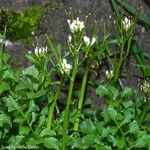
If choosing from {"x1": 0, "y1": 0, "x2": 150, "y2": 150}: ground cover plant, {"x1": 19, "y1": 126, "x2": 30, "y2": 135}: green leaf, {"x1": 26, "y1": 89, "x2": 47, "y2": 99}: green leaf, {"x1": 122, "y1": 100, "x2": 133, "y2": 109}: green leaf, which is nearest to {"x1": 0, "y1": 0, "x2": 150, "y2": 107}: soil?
{"x1": 0, "y1": 0, "x2": 150, "y2": 150}: ground cover plant

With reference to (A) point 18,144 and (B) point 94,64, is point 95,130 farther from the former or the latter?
(B) point 94,64

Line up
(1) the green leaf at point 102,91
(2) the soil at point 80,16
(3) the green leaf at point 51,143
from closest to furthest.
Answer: (3) the green leaf at point 51,143, (1) the green leaf at point 102,91, (2) the soil at point 80,16

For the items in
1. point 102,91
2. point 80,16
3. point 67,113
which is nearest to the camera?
point 67,113

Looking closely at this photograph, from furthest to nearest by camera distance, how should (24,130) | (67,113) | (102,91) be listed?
1. (102,91)
2. (24,130)
3. (67,113)

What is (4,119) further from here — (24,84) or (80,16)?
(80,16)

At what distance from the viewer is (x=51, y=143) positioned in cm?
180

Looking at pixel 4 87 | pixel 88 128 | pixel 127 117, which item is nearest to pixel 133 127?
pixel 127 117

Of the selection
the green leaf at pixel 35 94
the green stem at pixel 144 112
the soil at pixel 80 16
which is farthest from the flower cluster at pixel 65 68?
the soil at pixel 80 16

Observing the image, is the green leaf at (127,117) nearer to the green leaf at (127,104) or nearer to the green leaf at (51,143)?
the green leaf at (127,104)

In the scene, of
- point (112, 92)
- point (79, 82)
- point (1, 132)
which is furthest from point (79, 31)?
point (79, 82)

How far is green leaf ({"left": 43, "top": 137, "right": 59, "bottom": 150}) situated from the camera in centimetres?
179

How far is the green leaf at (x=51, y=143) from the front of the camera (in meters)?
1.79

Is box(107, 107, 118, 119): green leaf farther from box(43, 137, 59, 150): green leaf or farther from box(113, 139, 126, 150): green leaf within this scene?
box(43, 137, 59, 150): green leaf

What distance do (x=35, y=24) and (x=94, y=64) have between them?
1.22 feet
